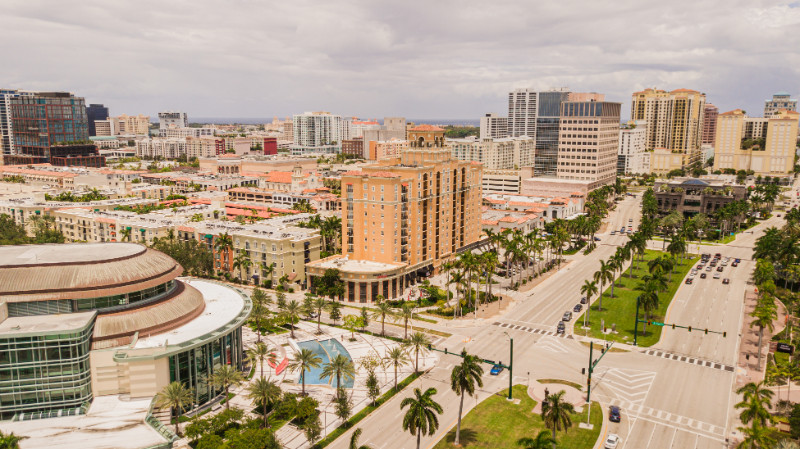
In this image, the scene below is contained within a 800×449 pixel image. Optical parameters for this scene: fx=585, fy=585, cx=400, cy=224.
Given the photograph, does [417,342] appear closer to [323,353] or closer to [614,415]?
[323,353]

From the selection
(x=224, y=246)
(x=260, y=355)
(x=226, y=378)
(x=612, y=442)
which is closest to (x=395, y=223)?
(x=224, y=246)

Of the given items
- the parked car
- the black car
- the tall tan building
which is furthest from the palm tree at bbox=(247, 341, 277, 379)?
the black car

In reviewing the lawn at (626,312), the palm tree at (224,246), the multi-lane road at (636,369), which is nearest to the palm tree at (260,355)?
the multi-lane road at (636,369)

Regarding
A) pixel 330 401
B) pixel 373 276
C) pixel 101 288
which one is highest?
pixel 101 288

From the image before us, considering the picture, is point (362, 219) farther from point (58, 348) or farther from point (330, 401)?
point (58, 348)

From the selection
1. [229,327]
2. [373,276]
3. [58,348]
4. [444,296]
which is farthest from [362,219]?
[58,348]

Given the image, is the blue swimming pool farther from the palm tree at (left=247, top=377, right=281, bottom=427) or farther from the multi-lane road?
the palm tree at (left=247, top=377, right=281, bottom=427)
